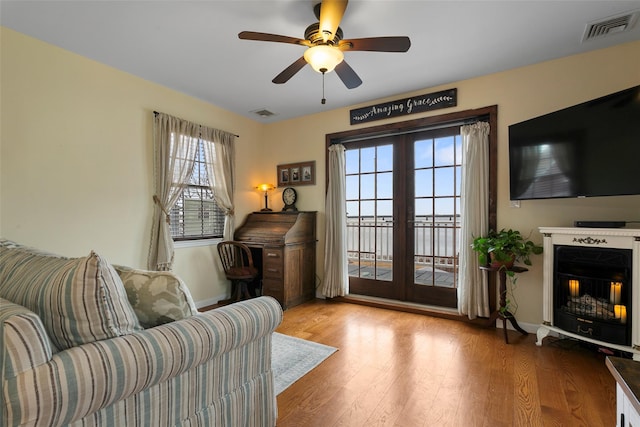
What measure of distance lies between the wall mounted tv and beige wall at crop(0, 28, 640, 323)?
0.30 m

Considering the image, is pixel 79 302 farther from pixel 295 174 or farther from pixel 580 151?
pixel 295 174

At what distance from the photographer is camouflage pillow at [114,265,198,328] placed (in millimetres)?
1258

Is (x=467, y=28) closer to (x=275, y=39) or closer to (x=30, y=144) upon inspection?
(x=275, y=39)

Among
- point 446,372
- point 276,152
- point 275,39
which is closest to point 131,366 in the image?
point 275,39

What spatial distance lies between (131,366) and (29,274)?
0.67 m

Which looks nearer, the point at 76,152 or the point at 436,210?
the point at 76,152

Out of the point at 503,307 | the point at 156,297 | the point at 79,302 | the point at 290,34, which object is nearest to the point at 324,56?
the point at 290,34

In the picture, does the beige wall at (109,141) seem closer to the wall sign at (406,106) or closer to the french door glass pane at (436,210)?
the wall sign at (406,106)

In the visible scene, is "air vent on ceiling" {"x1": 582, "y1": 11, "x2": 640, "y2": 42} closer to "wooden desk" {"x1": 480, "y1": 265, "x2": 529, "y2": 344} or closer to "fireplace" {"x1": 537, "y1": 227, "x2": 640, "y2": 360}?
"fireplace" {"x1": 537, "y1": 227, "x2": 640, "y2": 360}

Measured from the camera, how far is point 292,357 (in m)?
2.44

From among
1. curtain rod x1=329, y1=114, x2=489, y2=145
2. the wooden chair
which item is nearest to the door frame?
curtain rod x1=329, y1=114, x2=489, y2=145

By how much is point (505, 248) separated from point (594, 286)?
67 centimetres

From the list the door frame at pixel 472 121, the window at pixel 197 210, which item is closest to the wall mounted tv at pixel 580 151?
the door frame at pixel 472 121

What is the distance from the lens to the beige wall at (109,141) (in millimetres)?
2391
